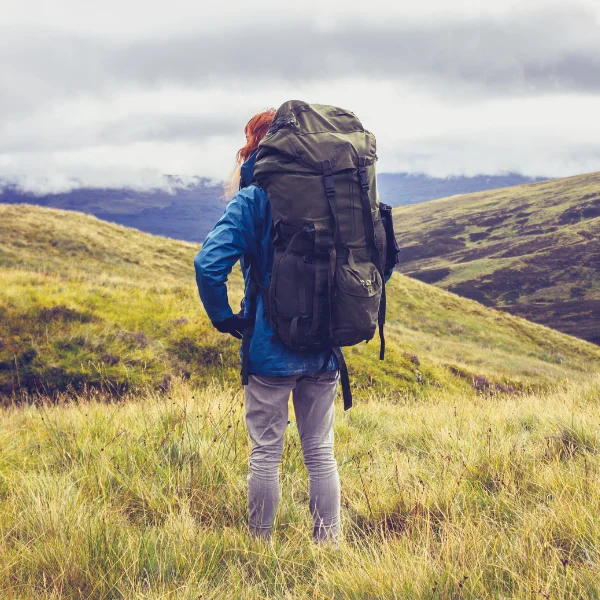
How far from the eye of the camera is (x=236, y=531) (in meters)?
2.96

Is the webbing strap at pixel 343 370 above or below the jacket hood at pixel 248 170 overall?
below

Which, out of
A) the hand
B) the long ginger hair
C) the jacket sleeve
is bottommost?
the hand

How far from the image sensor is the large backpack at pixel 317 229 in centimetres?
A: 279

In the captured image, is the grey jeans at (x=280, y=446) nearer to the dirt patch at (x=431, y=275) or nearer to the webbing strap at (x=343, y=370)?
the webbing strap at (x=343, y=370)

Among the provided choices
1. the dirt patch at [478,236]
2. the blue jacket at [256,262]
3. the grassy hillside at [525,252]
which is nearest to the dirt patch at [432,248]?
the grassy hillside at [525,252]

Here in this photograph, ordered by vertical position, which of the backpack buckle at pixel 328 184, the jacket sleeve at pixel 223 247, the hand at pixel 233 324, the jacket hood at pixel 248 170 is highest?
the jacket hood at pixel 248 170

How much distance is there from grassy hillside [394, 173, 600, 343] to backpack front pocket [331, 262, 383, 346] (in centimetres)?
6916

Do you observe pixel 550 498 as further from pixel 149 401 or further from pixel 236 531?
pixel 149 401

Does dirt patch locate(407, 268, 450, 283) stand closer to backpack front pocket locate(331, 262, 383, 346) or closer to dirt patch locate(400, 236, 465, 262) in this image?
dirt patch locate(400, 236, 465, 262)

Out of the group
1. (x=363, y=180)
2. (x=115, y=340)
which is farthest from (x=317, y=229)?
(x=115, y=340)

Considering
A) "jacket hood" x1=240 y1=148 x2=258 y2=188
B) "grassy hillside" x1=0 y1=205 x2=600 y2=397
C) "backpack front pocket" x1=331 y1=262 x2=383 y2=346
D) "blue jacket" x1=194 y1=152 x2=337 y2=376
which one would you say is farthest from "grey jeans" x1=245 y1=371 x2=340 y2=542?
"grassy hillside" x1=0 y1=205 x2=600 y2=397

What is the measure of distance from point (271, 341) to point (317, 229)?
72 centimetres

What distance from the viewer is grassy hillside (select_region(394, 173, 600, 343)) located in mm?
76812

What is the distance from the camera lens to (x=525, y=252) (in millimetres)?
97625
